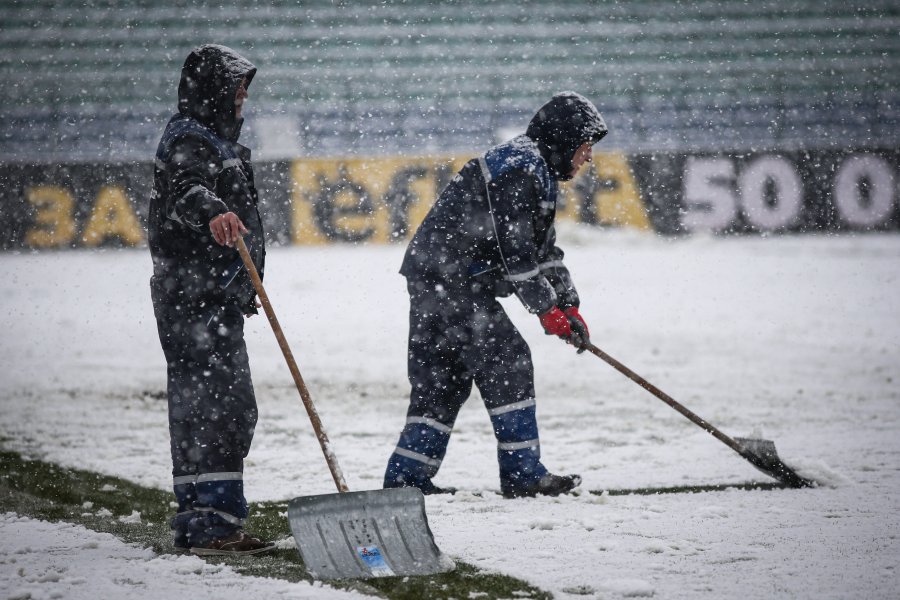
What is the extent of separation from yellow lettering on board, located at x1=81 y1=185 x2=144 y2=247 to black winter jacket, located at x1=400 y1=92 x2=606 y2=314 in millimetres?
8404

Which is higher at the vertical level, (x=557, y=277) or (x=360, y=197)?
(x=360, y=197)

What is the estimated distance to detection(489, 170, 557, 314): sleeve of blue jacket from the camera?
11.8 feet

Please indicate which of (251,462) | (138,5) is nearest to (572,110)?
(251,462)

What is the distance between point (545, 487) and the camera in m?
3.65

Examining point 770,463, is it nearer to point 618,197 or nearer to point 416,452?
point 416,452

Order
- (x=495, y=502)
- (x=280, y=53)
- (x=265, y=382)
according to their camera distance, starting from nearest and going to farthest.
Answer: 1. (x=495, y=502)
2. (x=265, y=382)
3. (x=280, y=53)

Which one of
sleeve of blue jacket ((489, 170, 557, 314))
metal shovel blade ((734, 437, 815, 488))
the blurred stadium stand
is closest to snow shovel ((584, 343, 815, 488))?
metal shovel blade ((734, 437, 815, 488))

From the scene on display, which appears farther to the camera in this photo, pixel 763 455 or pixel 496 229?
pixel 763 455

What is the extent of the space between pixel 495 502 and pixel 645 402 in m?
2.38

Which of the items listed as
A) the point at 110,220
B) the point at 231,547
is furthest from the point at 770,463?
the point at 110,220

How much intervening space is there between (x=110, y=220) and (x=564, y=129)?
28.8 feet

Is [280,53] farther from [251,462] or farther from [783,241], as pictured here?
[251,462]

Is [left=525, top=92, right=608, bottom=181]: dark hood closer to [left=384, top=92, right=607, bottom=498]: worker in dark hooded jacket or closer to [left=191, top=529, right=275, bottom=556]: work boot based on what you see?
[left=384, top=92, right=607, bottom=498]: worker in dark hooded jacket

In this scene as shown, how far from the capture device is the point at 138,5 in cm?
1496
